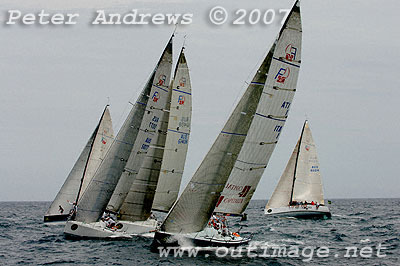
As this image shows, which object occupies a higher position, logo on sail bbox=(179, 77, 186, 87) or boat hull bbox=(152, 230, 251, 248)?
logo on sail bbox=(179, 77, 186, 87)

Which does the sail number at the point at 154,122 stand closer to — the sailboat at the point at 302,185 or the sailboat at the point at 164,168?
the sailboat at the point at 164,168

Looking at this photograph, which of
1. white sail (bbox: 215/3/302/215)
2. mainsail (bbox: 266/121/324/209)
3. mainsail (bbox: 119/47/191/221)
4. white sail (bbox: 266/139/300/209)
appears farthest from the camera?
mainsail (bbox: 266/121/324/209)

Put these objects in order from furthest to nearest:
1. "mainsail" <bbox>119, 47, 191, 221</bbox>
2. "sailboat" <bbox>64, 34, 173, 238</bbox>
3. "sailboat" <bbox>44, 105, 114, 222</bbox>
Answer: "sailboat" <bbox>44, 105, 114, 222</bbox>
"mainsail" <bbox>119, 47, 191, 221</bbox>
"sailboat" <bbox>64, 34, 173, 238</bbox>

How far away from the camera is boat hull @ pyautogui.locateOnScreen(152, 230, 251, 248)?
25.0 m

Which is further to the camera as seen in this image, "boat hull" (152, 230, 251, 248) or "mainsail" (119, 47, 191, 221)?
"mainsail" (119, 47, 191, 221)

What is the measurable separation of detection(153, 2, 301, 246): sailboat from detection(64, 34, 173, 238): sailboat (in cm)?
696

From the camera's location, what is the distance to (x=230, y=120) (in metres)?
25.2

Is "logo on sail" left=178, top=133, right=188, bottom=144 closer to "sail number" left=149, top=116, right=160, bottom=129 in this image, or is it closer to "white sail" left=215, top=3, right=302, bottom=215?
"sail number" left=149, top=116, right=160, bottom=129

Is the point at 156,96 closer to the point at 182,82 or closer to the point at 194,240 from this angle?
the point at 182,82

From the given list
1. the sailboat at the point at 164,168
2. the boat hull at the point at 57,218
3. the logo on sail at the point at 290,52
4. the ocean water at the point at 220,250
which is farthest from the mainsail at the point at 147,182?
the boat hull at the point at 57,218

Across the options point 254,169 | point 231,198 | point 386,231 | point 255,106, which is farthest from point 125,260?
point 386,231

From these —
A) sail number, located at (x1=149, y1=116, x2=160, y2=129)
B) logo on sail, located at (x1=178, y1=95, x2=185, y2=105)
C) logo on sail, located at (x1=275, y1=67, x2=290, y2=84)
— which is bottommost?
sail number, located at (x1=149, y1=116, x2=160, y2=129)

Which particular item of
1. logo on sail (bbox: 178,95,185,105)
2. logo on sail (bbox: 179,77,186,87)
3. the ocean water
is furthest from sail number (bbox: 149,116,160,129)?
the ocean water

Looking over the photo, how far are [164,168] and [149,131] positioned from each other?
247cm
